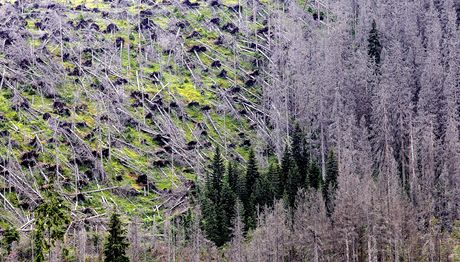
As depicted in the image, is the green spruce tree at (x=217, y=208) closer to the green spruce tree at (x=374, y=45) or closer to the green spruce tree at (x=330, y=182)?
the green spruce tree at (x=330, y=182)

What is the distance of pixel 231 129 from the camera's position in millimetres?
131875

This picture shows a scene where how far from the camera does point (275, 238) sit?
82188mm

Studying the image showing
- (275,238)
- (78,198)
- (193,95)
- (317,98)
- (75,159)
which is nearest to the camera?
(275,238)

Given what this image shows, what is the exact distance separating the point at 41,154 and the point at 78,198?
1198 centimetres

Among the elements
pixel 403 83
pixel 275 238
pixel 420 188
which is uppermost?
pixel 403 83

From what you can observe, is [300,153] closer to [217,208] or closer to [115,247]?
[217,208]

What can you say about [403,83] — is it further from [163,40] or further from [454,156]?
[163,40]

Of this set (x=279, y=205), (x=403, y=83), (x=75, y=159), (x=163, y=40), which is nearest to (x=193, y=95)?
(x=163, y=40)

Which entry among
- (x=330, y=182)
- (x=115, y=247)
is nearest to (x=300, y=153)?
(x=330, y=182)

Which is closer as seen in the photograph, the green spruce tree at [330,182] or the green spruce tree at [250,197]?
the green spruce tree at [330,182]

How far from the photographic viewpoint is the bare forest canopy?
8462 centimetres

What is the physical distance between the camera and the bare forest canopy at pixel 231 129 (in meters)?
84.6

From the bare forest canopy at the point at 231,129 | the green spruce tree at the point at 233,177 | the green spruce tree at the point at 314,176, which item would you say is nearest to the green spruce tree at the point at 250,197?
the bare forest canopy at the point at 231,129

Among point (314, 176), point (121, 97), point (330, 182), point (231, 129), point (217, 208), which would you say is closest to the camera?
point (330, 182)
